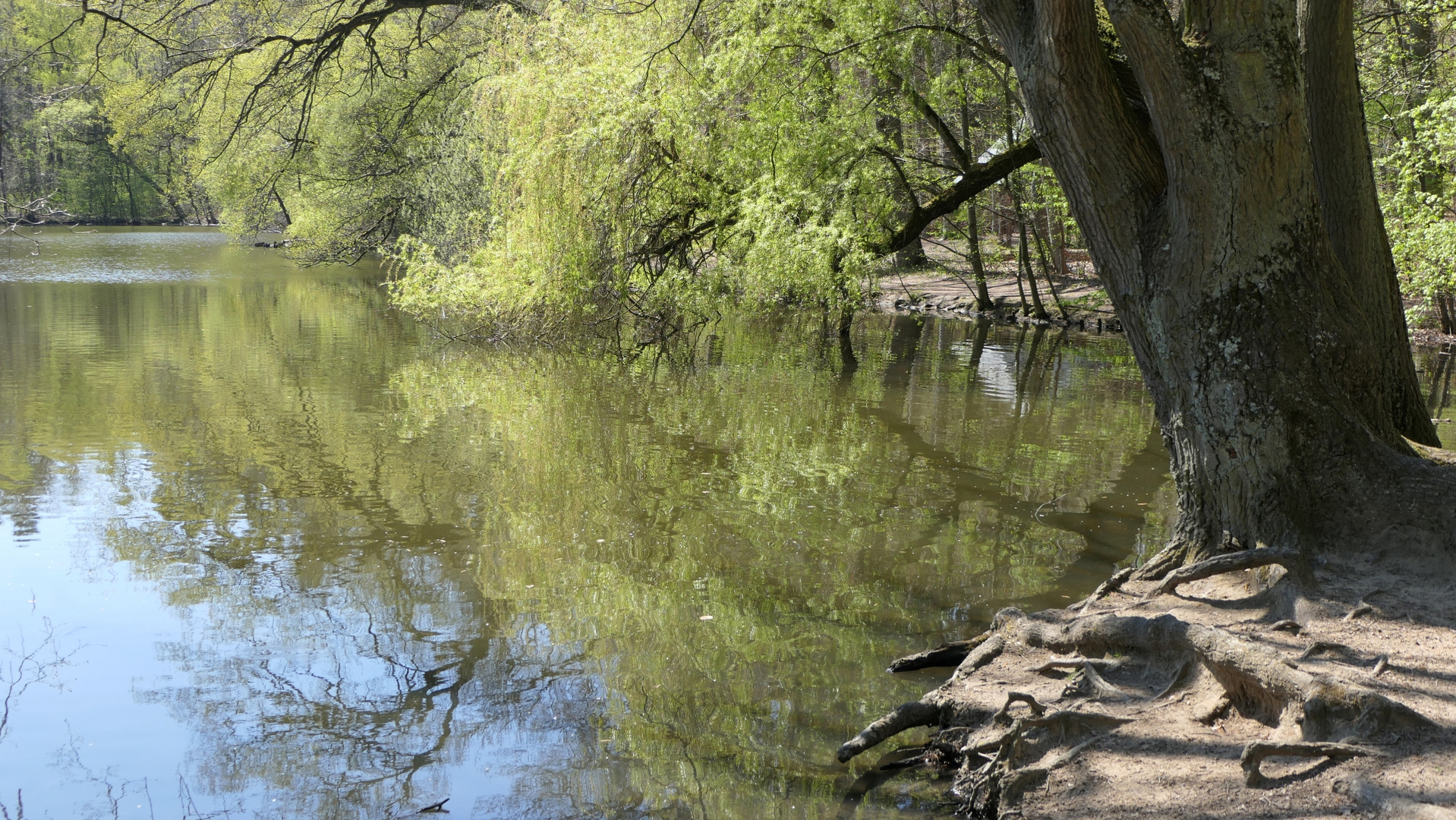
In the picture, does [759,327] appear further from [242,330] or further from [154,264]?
[154,264]

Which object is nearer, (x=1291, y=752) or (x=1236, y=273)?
(x=1291, y=752)

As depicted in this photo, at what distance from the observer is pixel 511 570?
6930 millimetres

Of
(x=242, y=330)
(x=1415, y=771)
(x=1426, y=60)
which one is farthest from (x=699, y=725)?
(x=242, y=330)

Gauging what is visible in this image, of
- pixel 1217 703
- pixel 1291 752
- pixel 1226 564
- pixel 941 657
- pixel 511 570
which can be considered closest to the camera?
pixel 1291 752

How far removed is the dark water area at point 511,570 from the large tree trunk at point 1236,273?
1.72 metres

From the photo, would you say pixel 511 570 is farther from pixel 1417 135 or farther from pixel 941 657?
pixel 1417 135

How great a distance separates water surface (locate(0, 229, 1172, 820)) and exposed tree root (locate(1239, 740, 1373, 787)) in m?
1.12

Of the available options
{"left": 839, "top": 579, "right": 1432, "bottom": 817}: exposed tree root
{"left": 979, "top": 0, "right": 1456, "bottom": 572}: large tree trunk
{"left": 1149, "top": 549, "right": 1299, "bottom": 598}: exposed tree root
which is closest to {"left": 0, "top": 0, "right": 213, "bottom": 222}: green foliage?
{"left": 979, "top": 0, "right": 1456, "bottom": 572}: large tree trunk

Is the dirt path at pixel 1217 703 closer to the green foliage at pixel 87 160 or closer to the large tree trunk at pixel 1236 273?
the large tree trunk at pixel 1236 273

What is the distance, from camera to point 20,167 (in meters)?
50.3

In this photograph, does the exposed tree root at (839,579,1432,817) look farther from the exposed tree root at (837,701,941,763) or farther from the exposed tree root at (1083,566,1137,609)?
the exposed tree root at (1083,566,1137,609)

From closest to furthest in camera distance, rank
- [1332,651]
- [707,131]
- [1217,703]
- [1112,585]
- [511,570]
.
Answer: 1. [1217,703]
2. [1332,651]
3. [1112,585]
4. [511,570]
5. [707,131]

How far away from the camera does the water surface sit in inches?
178

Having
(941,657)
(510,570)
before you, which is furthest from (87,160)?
(941,657)
